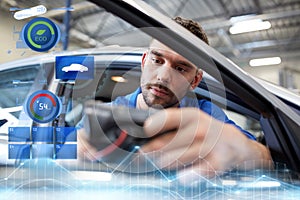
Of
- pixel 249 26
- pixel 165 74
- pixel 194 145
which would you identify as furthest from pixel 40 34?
pixel 249 26

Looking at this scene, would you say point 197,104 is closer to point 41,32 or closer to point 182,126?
point 182,126

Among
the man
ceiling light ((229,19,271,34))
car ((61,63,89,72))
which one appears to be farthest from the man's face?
ceiling light ((229,19,271,34))

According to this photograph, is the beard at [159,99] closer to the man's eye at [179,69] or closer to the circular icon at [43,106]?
the man's eye at [179,69]

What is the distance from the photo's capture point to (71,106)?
0.60m

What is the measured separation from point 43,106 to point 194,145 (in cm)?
30

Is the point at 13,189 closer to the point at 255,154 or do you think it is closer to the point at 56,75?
the point at 56,75

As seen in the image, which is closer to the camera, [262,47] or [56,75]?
[56,75]

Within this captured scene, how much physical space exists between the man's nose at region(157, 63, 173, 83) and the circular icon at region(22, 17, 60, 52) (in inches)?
8.5

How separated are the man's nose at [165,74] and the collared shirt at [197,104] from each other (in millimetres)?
53

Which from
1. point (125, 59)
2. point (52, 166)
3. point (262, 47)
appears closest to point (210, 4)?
point (262, 47)

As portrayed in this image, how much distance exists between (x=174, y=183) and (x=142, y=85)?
0.19m

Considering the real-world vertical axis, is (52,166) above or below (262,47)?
below

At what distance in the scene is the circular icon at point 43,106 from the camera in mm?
577

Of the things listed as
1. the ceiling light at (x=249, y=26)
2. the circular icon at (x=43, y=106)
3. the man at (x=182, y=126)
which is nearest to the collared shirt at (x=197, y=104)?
the man at (x=182, y=126)
